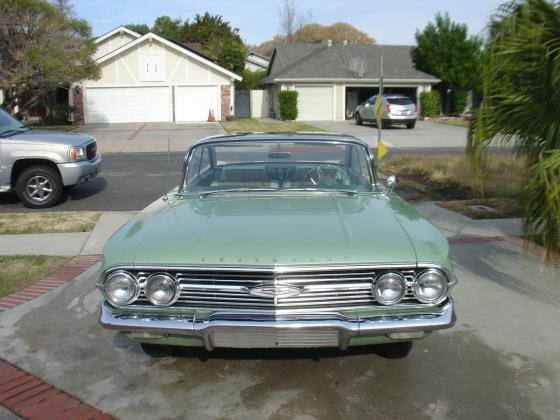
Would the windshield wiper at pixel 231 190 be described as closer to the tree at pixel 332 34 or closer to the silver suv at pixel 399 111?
the silver suv at pixel 399 111

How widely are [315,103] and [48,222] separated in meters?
28.6

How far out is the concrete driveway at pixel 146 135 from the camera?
67.9 ft

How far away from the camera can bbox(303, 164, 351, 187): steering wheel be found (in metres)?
4.57

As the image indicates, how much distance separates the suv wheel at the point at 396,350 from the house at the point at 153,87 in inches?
1211

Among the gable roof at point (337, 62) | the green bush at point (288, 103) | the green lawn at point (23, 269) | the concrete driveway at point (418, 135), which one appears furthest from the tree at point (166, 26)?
the green lawn at point (23, 269)

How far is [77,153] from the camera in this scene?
9516 millimetres

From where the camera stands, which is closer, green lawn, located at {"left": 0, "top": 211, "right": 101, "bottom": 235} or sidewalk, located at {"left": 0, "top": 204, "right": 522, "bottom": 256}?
sidewalk, located at {"left": 0, "top": 204, "right": 522, "bottom": 256}

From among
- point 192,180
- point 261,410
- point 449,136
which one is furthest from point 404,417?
point 449,136

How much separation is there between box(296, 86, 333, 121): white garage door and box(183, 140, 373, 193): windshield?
100 ft

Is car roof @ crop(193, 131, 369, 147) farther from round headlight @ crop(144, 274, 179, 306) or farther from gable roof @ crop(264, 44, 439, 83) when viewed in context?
gable roof @ crop(264, 44, 439, 83)

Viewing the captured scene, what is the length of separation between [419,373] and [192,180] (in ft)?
7.60

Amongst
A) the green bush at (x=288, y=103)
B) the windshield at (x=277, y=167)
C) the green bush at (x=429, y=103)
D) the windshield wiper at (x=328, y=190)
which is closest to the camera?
the windshield wiper at (x=328, y=190)

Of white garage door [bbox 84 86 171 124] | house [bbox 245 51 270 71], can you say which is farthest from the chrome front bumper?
house [bbox 245 51 270 71]

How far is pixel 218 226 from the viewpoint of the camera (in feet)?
11.6
